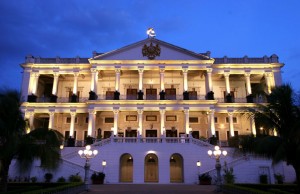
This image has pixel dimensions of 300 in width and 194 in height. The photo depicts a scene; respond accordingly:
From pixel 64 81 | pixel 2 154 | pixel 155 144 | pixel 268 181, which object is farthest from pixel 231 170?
pixel 64 81

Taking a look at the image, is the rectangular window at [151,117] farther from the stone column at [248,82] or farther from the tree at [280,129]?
the tree at [280,129]

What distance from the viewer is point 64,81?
46.1 meters

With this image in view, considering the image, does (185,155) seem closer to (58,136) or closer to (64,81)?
(58,136)

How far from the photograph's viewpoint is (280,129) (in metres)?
18.5

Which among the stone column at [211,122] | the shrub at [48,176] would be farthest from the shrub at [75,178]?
the stone column at [211,122]

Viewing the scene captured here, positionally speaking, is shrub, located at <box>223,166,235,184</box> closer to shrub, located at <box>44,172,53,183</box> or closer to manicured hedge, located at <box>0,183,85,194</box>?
manicured hedge, located at <box>0,183,85,194</box>

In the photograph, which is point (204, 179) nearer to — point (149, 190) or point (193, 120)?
point (149, 190)

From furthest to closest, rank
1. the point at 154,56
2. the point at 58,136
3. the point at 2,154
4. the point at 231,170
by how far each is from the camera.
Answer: the point at 154,56, the point at 231,170, the point at 58,136, the point at 2,154

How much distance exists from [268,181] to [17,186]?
2404cm

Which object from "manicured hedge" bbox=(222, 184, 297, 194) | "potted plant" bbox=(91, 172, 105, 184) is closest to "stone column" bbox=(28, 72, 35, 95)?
"potted plant" bbox=(91, 172, 105, 184)

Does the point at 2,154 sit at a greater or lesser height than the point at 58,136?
lesser

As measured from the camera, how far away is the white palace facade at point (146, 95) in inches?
1531

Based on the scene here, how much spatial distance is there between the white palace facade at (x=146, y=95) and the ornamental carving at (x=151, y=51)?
146 millimetres

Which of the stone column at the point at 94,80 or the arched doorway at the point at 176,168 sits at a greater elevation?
the stone column at the point at 94,80
